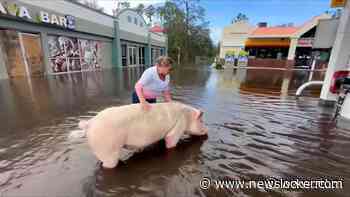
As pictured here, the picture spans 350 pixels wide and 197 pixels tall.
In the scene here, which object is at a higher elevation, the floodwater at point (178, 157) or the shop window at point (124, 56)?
the shop window at point (124, 56)

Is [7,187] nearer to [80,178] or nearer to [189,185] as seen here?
[80,178]

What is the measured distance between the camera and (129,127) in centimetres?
221

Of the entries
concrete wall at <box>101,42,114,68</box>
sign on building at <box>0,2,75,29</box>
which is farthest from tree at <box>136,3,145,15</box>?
sign on building at <box>0,2,75,29</box>

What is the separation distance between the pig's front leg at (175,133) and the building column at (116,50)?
16.7 m

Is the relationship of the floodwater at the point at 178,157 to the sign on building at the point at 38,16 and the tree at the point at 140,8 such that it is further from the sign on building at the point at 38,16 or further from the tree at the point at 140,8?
the tree at the point at 140,8

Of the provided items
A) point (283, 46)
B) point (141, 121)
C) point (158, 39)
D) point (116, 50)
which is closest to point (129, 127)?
point (141, 121)

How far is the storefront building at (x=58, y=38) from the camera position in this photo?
30.2ft

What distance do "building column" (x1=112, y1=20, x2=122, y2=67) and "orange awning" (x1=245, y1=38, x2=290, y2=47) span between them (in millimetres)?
17392

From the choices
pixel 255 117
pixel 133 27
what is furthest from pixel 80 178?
pixel 133 27

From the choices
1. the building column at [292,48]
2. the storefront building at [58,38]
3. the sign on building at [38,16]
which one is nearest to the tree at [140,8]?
the storefront building at [58,38]

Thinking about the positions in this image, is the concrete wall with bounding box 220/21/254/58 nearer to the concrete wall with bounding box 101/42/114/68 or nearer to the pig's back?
the concrete wall with bounding box 101/42/114/68

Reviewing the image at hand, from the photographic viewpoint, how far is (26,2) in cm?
948

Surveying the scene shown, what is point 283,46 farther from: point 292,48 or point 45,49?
point 45,49

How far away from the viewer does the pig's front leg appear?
277 cm
